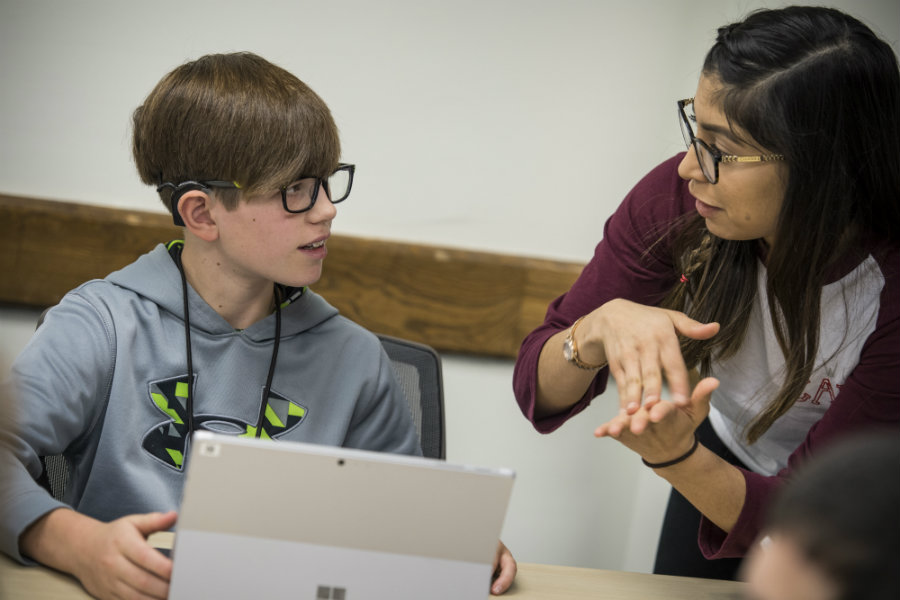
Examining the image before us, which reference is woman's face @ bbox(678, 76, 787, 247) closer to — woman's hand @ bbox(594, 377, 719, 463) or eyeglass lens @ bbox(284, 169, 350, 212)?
woman's hand @ bbox(594, 377, 719, 463)

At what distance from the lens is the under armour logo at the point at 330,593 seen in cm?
91

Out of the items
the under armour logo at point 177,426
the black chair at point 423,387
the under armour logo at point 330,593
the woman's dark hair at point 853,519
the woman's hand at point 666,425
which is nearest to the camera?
the woman's dark hair at point 853,519

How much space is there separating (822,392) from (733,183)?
406 millimetres

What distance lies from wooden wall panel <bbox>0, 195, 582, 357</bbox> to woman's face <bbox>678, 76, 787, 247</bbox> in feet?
3.29

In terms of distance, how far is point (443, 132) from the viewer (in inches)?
88.2

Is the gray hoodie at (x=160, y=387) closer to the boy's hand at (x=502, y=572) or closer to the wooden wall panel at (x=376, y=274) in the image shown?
the boy's hand at (x=502, y=572)

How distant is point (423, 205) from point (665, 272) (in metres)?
0.90

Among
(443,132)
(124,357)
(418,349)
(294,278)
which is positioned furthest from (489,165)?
(124,357)

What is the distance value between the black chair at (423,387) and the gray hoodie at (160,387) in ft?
0.34

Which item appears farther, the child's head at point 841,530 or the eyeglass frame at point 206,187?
the eyeglass frame at point 206,187

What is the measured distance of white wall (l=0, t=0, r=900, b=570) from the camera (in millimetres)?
2111

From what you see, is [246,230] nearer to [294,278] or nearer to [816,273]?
[294,278]

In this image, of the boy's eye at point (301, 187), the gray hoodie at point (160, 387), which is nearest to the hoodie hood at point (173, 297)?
the gray hoodie at point (160, 387)

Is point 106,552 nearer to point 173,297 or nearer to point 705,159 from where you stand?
point 173,297
